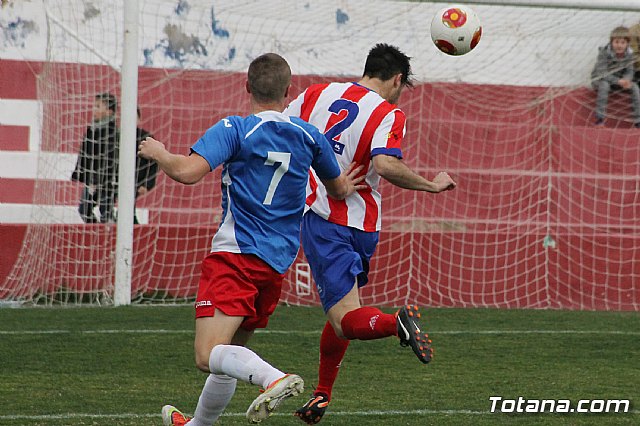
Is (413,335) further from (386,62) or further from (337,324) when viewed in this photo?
(386,62)

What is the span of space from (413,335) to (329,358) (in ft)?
3.23

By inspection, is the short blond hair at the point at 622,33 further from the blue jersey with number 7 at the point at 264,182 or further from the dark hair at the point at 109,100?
the blue jersey with number 7 at the point at 264,182

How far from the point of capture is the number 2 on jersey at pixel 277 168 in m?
5.11

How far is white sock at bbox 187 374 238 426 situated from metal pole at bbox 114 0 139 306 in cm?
601

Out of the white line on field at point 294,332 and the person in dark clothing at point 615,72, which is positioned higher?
the person in dark clothing at point 615,72

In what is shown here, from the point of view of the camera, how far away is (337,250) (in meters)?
6.16

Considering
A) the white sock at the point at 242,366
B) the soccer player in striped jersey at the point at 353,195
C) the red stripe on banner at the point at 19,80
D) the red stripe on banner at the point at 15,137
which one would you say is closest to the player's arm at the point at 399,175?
the soccer player in striped jersey at the point at 353,195

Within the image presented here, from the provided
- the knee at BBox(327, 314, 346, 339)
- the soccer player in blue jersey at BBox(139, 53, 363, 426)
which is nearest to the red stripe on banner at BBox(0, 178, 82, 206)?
the knee at BBox(327, 314, 346, 339)

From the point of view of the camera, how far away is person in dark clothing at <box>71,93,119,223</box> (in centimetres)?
1212

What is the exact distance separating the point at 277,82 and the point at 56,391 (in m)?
2.72

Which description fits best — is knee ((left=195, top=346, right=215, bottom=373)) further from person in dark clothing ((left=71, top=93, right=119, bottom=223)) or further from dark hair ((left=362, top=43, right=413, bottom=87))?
person in dark clothing ((left=71, top=93, right=119, bottom=223))

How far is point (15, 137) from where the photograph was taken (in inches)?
598

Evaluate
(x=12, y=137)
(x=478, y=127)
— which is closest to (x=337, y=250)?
(x=478, y=127)

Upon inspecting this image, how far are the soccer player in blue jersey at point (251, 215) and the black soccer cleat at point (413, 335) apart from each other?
2.12 ft
